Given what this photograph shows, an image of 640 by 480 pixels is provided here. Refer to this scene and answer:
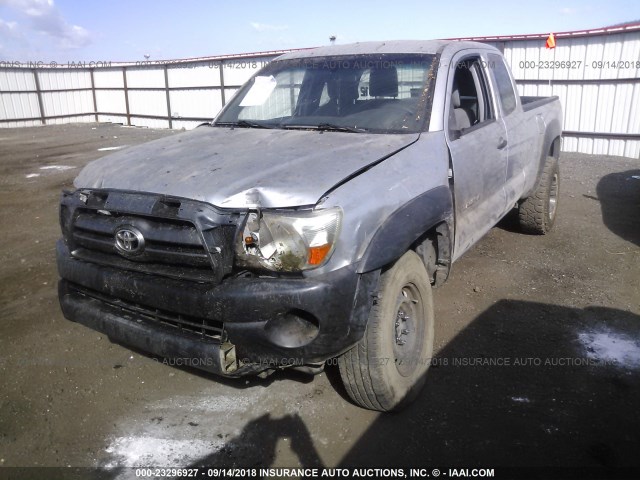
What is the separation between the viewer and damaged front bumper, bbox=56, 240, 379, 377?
87.6 inches

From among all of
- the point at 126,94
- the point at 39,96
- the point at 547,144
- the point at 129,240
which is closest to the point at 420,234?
the point at 129,240

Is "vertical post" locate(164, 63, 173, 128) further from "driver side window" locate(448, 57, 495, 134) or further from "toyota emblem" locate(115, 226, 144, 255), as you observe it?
"toyota emblem" locate(115, 226, 144, 255)

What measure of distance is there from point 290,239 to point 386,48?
2151 millimetres

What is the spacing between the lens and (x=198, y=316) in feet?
7.76

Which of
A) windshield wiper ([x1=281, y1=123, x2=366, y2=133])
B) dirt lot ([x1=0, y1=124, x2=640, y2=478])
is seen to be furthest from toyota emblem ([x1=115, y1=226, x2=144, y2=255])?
windshield wiper ([x1=281, y1=123, x2=366, y2=133])

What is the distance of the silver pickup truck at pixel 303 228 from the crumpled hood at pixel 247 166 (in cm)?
1

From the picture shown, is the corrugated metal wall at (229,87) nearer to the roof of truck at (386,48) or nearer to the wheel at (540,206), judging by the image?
the wheel at (540,206)

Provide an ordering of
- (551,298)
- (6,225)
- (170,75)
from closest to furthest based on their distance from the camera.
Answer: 1. (551,298)
2. (6,225)
3. (170,75)

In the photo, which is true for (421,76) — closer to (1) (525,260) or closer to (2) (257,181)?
(2) (257,181)

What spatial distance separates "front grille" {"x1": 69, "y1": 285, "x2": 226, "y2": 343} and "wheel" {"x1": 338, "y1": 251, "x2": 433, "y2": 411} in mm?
682

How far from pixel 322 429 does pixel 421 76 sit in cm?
233

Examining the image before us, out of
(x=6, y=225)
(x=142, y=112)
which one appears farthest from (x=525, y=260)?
(x=142, y=112)

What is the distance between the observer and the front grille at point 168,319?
7.95ft

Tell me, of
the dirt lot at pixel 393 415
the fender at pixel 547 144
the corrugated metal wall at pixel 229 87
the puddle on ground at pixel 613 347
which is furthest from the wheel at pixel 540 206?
the corrugated metal wall at pixel 229 87
